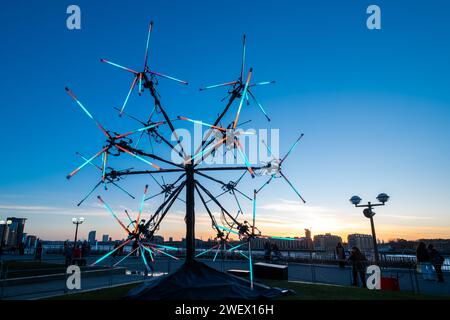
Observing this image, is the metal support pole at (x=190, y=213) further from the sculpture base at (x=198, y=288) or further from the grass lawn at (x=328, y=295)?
the grass lawn at (x=328, y=295)

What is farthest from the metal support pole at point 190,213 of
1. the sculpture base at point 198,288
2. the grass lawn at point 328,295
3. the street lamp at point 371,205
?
the street lamp at point 371,205

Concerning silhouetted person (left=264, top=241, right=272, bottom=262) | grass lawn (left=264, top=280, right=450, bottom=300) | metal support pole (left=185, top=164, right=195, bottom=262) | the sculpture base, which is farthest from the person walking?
metal support pole (left=185, top=164, right=195, bottom=262)

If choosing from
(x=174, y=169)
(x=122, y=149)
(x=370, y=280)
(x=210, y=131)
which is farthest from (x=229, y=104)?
(x=370, y=280)

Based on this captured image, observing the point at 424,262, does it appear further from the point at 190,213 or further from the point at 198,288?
the point at 190,213

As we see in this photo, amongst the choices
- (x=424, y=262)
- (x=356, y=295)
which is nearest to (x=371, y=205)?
(x=424, y=262)

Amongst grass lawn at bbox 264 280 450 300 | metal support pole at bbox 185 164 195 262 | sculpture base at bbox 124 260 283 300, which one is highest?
metal support pole at bbox 185 164 195 262

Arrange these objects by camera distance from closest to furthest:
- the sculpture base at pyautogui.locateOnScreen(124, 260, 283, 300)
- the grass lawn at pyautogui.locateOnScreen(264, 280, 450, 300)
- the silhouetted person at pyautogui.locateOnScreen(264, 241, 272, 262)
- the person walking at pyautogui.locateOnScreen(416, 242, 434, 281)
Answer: the sculpture base at pyautogui.locateOnScreen(124, 260, 283, 300), the grass lawn at pyautogui.locateOnScreen(264, 280, 450, 300), the person walking at pyautogui.locateOnScreen(416, 242, 434, 281), the silhouetted person at pyautogui.locateOnScreen(264, 241, 272, 262)

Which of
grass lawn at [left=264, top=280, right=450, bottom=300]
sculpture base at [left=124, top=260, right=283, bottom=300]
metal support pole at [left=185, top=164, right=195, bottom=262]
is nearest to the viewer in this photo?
sculpture base at [left=124, top=260, right=283, bottom=300]

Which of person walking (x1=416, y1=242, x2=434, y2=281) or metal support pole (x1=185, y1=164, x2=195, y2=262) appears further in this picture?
person walking (x1=416, y1=242, x2=434, y2=281)

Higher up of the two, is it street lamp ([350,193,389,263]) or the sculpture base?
street lamp ([350,193,389,263])

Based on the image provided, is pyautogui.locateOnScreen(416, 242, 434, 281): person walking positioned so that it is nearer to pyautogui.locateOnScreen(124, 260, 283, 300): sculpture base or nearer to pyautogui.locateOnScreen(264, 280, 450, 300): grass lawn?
pyautogui.locateOnScreen(264, 280, 450, 300): grass lawn
